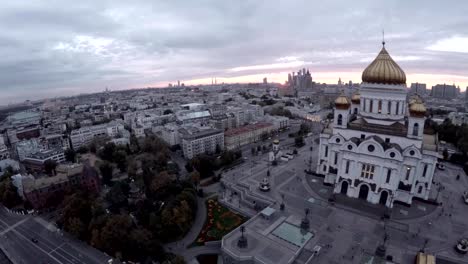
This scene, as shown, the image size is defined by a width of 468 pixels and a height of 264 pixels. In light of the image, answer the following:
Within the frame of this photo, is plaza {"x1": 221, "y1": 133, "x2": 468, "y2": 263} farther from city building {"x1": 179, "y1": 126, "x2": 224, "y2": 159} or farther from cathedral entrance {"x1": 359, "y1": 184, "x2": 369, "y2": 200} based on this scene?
city building {"x1": 179, "y1": 126, "x2": 224, "y2": 159}

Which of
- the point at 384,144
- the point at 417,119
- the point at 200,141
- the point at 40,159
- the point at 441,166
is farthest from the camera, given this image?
the point at 200,141

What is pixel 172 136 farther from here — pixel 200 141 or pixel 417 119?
pixel 417 119

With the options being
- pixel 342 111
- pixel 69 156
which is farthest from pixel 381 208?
pixel 69 156

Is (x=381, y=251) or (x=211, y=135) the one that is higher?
(x=211, y=135)

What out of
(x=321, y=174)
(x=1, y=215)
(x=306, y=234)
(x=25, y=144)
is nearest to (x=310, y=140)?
(x=321, y=174)

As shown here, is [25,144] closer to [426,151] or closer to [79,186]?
[79,186]

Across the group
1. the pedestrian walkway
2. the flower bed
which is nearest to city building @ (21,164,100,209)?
the flower bed

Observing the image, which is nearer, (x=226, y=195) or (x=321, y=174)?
(x=226, y=195)
